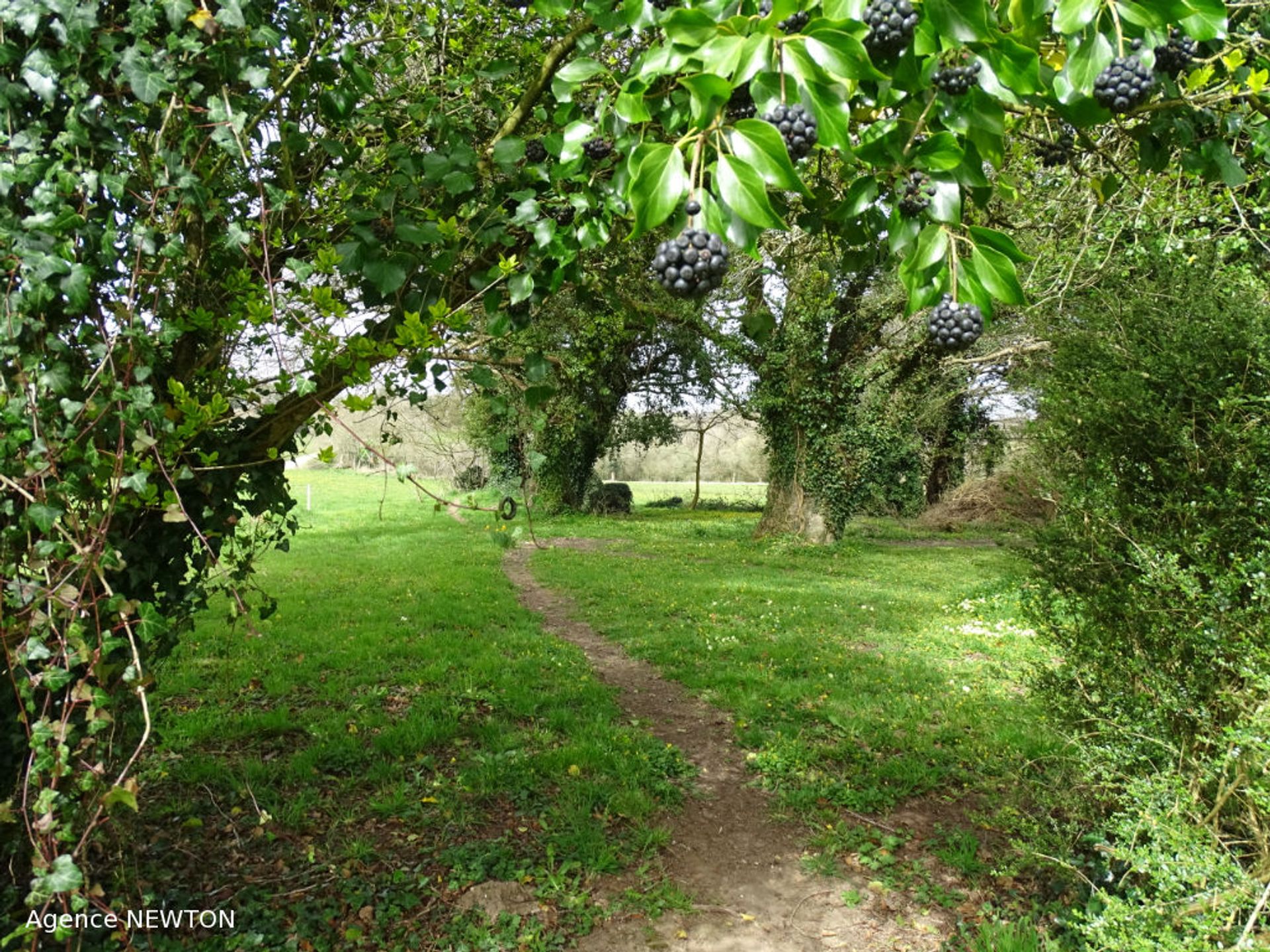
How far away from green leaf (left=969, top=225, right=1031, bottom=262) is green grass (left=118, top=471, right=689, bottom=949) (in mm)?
1746

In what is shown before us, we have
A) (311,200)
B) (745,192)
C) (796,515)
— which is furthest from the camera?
(796,515)

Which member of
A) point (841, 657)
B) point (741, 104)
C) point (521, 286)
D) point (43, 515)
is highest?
point (741, 104)

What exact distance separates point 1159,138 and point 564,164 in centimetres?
183

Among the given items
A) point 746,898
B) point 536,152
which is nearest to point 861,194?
point 536,152

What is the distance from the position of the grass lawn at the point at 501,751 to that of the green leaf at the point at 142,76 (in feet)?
4.25

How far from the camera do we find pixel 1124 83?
4.66 feet

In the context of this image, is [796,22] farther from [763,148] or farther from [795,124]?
[763,148]

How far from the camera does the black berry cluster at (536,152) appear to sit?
8.32 ft

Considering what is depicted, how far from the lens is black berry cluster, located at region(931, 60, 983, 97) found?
138 centimetres

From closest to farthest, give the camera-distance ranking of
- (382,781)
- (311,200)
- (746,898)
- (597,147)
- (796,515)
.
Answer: (597,147) < (311,200) < (746,898) < (382,781) < (796,515)

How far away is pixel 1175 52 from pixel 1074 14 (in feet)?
2.24

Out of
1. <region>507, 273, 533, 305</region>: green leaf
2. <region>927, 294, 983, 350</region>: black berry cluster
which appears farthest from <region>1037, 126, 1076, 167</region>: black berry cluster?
<region>507, 273, 533, 305</region>: green leaf

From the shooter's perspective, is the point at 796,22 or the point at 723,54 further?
the point at 796,22

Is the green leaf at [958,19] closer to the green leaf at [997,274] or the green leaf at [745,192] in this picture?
the green leaf at [997,274]
